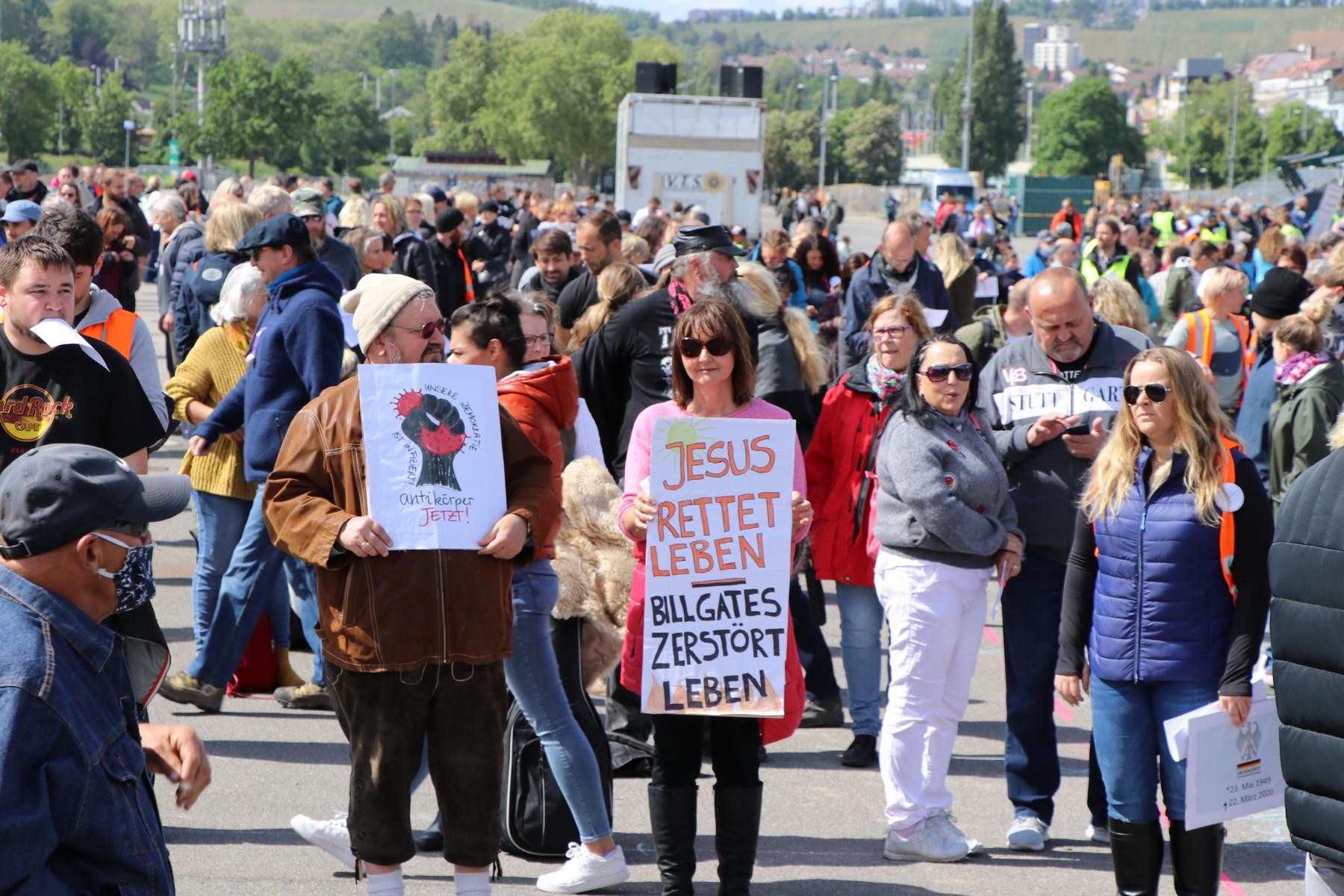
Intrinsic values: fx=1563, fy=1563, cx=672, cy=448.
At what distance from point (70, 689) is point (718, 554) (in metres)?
2.52

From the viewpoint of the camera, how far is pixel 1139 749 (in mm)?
4684

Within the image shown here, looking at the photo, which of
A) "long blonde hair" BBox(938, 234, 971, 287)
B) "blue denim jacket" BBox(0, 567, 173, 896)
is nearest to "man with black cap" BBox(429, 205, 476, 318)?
"long blonde hair" BBox(938, 234, 971, 287)

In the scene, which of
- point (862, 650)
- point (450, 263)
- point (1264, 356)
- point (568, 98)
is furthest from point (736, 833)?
point (568, 98)

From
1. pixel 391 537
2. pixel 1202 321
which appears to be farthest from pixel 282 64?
pixel 391 537

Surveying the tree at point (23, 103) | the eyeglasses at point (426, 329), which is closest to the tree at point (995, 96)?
the tree at point (23, 103)

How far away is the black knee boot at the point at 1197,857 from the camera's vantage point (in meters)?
4.69

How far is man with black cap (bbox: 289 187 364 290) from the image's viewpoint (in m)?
10.4

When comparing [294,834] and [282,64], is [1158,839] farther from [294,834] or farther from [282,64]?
[282,64]

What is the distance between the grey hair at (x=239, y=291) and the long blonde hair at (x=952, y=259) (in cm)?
652

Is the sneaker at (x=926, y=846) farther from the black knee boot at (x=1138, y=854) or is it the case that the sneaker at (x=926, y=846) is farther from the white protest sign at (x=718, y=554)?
the white protest sign at (x=718, y=554)

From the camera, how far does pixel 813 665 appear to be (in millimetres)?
7180

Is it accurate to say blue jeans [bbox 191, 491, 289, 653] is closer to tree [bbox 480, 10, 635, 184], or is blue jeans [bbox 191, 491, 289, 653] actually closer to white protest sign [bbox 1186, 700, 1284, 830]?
white protest sign [bbox 1186, 700, 1284, 830]

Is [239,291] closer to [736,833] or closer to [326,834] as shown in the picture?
[326,834]

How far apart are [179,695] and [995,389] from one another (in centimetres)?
371
